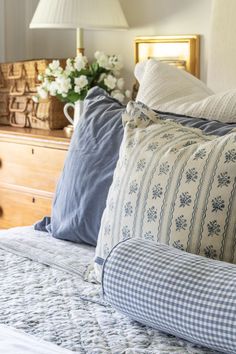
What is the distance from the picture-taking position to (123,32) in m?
3.16

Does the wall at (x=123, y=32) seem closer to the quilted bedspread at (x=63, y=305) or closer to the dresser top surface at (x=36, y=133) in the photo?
the dresser top surface at (x=36, y=133)

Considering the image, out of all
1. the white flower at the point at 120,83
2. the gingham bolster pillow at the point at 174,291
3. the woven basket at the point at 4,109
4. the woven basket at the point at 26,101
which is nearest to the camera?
the gingham bolster pillow at the point at 174,291

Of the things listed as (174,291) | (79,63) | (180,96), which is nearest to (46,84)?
(79,63)

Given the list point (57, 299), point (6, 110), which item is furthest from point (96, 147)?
point (6, 110)

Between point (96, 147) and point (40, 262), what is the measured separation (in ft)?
1.14

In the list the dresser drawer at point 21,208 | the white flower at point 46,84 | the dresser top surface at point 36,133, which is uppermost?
the white flower at point 46,84

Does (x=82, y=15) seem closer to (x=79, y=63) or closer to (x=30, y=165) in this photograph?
(x=79, y=63)

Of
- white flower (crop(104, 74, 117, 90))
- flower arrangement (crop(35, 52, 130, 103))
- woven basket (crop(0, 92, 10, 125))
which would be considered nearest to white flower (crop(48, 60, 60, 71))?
flower arrangement (crop(35, 52, 130, 103))

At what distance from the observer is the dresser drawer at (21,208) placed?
2.97 metres

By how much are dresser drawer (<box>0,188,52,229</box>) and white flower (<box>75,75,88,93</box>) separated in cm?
45

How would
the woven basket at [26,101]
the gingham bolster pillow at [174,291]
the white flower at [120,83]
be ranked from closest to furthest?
the gingham bolster pillow at [174,291] < the white flower at [120,83] < the woven basket at [26,101]

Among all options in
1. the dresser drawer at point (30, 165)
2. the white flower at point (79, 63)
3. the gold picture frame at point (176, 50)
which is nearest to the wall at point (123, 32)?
the gold picture frame at point (176, 50)

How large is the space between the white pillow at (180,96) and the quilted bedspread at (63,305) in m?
0.46

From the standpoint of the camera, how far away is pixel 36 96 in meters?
3.15
